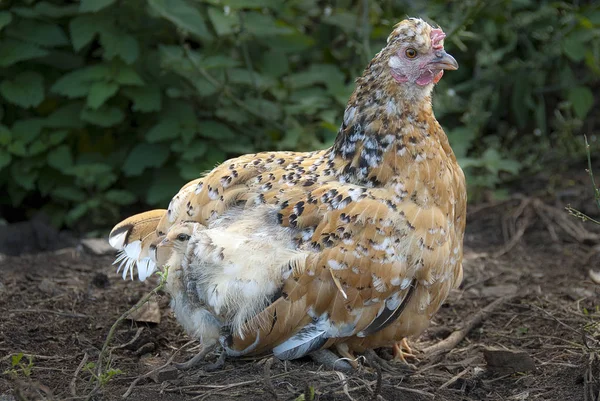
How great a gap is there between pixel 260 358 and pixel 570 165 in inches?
171

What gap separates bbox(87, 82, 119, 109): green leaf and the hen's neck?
97.2 inches

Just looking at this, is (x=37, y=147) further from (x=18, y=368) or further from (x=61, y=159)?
(x=18, y=368)

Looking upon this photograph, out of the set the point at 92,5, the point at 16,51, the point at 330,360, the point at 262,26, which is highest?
the point at 92,5

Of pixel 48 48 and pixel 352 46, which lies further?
pixel 352 46

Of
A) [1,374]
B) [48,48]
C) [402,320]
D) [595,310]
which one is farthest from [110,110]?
[595,310]

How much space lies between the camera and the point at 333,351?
395cm

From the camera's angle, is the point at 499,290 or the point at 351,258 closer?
the point at 351,258

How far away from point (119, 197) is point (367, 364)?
306cm

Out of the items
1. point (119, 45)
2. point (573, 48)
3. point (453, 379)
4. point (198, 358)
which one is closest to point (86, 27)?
point (119, 45)

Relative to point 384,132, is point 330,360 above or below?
below

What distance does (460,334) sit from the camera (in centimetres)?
446

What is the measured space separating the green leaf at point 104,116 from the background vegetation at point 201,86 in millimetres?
12

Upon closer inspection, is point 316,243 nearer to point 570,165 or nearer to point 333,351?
point 333,351

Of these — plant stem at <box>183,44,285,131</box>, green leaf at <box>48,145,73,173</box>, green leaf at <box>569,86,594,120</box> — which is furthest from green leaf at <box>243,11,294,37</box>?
green leaf at <box>569,86,594,120</box>
